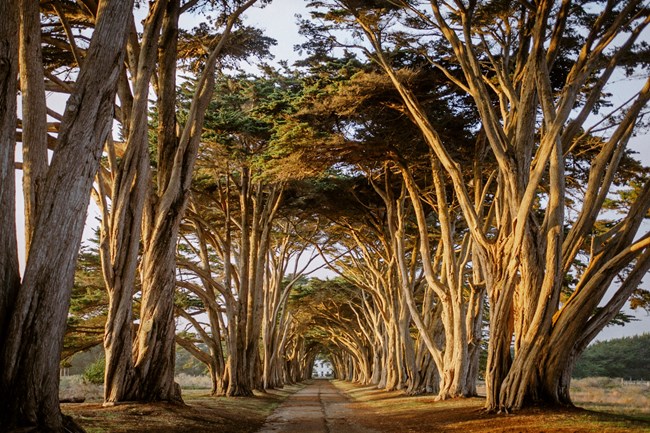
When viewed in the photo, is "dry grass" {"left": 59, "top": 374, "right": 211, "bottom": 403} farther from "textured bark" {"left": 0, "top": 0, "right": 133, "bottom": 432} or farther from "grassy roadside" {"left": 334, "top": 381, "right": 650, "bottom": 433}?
"textured bark" {"left": 0, "top": 0, "right": 133, "bottom": 432}

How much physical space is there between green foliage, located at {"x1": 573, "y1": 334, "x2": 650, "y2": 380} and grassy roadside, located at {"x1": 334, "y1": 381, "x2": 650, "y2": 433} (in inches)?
2179

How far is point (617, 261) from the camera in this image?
842 cm

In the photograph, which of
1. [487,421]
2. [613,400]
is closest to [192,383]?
[613,400]

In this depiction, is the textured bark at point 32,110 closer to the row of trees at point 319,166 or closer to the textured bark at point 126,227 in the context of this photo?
the row of trees at point 319,166

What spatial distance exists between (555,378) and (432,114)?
7235 millimetres

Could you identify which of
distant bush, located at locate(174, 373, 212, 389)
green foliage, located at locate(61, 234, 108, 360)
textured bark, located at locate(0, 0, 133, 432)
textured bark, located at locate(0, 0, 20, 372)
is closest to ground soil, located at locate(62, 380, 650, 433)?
textured bark, located at locate(0, 0, 133, 432)

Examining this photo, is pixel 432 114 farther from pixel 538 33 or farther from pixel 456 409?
pixel 456 409

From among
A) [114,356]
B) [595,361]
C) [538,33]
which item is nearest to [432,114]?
[538,33]

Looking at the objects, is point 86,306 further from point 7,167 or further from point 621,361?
point 621,361

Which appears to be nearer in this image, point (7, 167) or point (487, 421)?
point (7, 167)

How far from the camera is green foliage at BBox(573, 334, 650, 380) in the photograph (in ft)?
197

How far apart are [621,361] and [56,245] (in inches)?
2610

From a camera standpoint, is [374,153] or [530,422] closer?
[530,422]

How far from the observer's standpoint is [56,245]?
5371 millimetres
